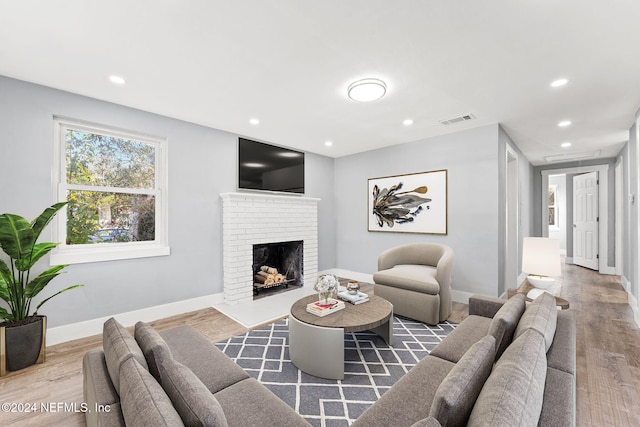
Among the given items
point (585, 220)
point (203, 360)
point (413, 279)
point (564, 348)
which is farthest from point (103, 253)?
point (585, 220)

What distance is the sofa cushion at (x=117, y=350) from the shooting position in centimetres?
113

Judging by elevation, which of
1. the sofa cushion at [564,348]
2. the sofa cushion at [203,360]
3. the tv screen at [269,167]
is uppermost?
the tv screen at [269,167]

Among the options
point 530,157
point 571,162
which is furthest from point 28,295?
point 571,162

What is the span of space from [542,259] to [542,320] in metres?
1.74

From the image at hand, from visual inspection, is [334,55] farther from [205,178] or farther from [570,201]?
[570,201]

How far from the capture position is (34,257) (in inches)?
95.0

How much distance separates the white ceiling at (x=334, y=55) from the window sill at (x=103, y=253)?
1667 millimetres

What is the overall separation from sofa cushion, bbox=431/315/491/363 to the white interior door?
615 cm

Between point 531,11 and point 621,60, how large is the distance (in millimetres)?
1235

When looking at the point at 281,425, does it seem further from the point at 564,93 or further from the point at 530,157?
the point at 530,157

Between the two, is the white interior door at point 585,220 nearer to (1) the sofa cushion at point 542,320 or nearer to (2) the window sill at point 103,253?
(1) the sofa cushion at point 542,320

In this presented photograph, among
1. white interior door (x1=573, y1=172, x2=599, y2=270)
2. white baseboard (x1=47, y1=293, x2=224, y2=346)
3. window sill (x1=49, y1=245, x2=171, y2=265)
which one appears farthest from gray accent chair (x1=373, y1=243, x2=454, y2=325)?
white interior door (x1=573, y1=172, x2=599, y2=270)

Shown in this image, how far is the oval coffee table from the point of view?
2111 mm

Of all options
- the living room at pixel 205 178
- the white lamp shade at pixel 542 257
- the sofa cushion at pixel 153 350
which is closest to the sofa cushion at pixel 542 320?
the white lamp shade at pixel 542 257
